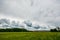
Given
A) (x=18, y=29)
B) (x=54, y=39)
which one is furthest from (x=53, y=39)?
(x=18, y=29)

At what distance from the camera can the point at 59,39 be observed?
85.4ft

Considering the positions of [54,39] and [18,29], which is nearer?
[54,39]

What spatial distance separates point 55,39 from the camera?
26.0 m

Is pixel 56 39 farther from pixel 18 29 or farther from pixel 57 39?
pixel 18 29

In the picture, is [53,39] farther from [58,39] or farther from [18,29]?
[18,29]

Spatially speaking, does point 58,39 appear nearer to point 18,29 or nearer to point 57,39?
point 57,39

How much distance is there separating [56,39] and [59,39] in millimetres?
484

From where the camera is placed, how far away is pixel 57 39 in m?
26.1

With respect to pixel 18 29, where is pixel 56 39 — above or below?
below

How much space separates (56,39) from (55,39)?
0.19 meters

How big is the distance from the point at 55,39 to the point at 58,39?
50 centimetres

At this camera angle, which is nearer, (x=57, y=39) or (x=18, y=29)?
(x=57, y=39)

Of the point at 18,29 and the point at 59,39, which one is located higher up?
the point at 18,29

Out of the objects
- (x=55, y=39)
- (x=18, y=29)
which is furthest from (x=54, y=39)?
(x=18, y=29)
